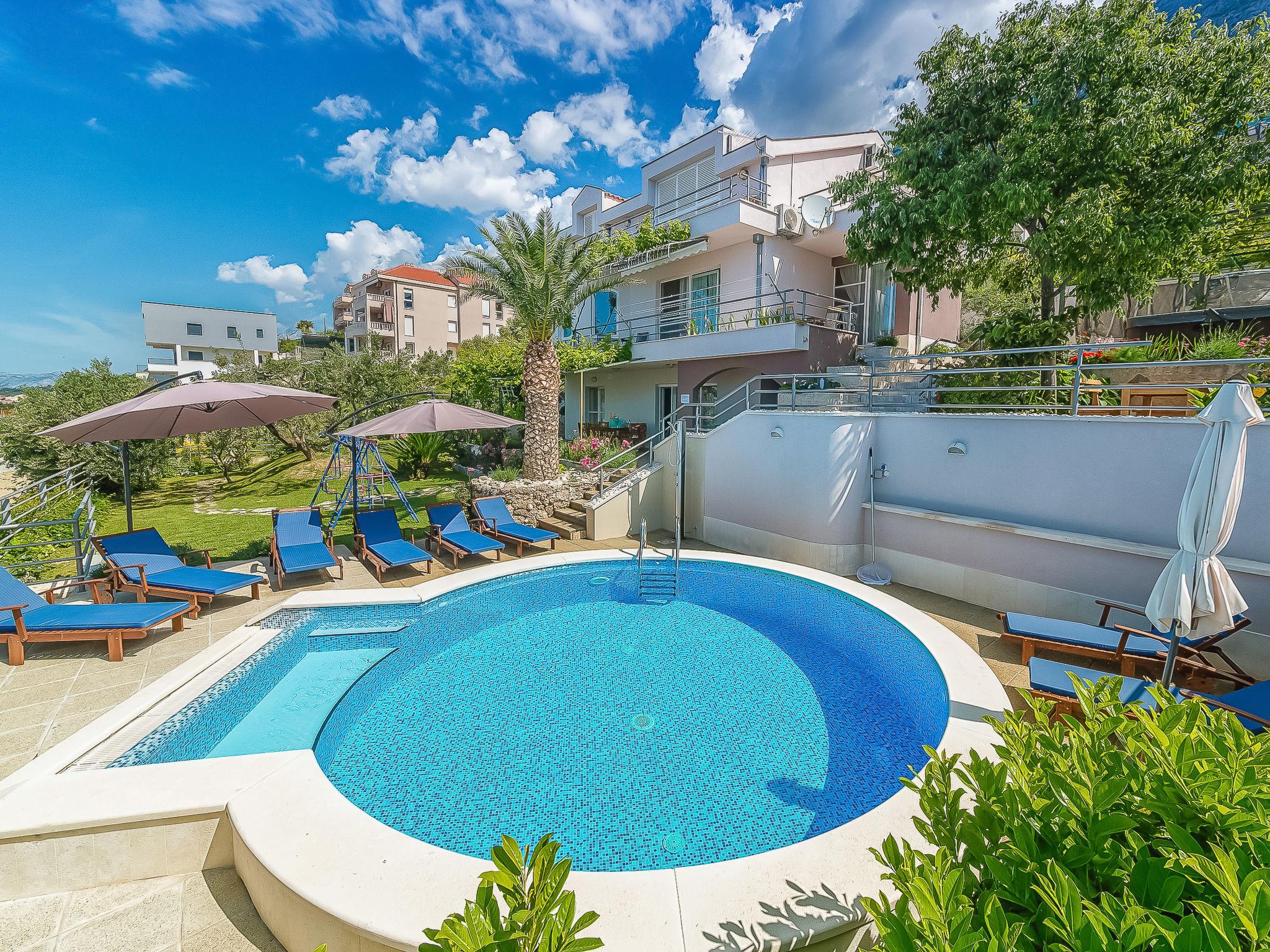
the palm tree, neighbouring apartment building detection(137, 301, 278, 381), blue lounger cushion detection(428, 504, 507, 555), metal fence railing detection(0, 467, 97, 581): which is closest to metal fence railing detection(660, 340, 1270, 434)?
the palm tree

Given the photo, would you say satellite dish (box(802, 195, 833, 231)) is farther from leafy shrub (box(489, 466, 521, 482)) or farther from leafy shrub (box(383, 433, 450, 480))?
leafy shrub (box(383, 433, 450, 480))

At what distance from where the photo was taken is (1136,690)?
5.34 metres

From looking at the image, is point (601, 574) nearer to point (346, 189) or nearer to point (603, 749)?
point (603, 749)

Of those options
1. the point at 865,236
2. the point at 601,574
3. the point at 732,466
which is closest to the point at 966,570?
the point at 732,466

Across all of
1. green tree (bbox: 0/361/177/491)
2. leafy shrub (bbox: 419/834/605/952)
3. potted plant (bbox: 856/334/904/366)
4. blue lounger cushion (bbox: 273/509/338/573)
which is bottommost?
blue lounger cushion (bbox: 273/509/338/573)

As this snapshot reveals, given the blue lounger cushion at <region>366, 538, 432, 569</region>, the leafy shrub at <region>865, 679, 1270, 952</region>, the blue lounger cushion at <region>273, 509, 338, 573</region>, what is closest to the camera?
the leafy shrub at <region>865, 679, 1270, 952</region>

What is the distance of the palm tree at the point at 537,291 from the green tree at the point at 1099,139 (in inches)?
349

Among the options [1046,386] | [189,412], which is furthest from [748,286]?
[189,412]

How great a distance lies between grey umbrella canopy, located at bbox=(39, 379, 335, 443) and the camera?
830 centimetres

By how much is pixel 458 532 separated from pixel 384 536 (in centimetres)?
151

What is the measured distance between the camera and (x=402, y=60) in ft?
73.4

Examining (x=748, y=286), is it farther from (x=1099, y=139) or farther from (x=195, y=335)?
(x=195, y=335)

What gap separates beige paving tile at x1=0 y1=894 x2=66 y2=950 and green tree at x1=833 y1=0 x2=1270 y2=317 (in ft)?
49.6

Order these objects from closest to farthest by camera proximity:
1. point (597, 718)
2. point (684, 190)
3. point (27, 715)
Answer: point (27, 715) → point (597, 718) → point (684, 190)
